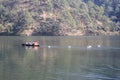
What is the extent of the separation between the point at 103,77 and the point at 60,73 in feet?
27.3

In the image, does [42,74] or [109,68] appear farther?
[109,68]

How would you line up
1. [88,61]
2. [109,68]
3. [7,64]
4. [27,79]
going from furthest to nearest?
[88,61], [7,64], [109,68], [27,79]

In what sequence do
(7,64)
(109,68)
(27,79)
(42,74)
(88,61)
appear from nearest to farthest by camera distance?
(27,79)
(42,74)
(109,68)
(7,64)
(88,61)

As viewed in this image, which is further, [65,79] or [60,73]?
[60,73]

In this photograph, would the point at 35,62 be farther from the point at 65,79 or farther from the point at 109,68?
the point at 65,79

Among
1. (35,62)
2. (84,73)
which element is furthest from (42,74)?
(35,62)

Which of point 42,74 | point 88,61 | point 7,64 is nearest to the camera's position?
point 42,74

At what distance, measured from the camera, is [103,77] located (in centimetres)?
6166

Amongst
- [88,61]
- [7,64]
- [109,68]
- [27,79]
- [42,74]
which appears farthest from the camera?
[88,61]

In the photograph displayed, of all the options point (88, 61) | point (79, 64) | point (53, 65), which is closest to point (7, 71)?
point (53, 65)

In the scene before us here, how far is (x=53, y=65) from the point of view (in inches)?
3022

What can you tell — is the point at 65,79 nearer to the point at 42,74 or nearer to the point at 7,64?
the point at 42,74

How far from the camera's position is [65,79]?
6012 centimetres

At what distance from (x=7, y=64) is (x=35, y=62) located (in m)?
6.92
